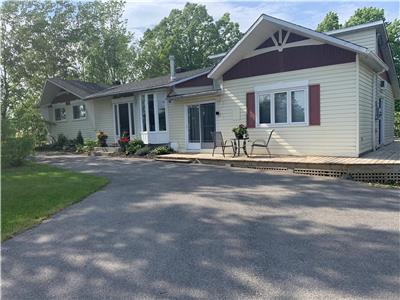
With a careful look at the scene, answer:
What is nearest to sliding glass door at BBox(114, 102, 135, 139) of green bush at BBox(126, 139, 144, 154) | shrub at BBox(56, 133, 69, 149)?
green bush at BBox(126, 139, 144, 154)

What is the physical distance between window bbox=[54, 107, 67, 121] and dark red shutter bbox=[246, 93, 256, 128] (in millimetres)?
13942

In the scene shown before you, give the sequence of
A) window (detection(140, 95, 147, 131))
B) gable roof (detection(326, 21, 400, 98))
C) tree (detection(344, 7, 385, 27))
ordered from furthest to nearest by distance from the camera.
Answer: tree (detection(344, 7, 385, 27)), window (detection(140, 95, 147, 131)), gable roof (detection(326, 21, 400, 98))

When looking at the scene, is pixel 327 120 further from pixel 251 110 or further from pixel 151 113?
pixel 151 113

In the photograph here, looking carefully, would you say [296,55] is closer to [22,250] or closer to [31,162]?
[22,250]

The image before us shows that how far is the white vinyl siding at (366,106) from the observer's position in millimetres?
10812

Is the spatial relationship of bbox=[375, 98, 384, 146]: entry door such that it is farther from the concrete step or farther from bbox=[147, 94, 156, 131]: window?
bbox=[147, 94, 156, 131]: window

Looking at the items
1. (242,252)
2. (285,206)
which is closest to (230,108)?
(285,206)

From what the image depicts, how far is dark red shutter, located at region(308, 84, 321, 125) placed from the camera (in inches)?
435

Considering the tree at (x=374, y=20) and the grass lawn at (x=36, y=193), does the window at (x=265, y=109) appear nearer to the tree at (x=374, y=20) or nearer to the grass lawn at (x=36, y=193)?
the grass lawn at (x=36, y=193)

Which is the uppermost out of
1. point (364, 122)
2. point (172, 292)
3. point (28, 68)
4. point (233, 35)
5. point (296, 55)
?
point (233, 35)

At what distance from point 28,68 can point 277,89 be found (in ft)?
77.3

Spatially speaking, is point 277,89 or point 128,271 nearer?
point 128,271

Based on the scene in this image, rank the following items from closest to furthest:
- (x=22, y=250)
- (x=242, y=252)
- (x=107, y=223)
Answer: (x=242, y=252) < (x=22, y=250) < (x=107, y=223)

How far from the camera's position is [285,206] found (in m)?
6.24
